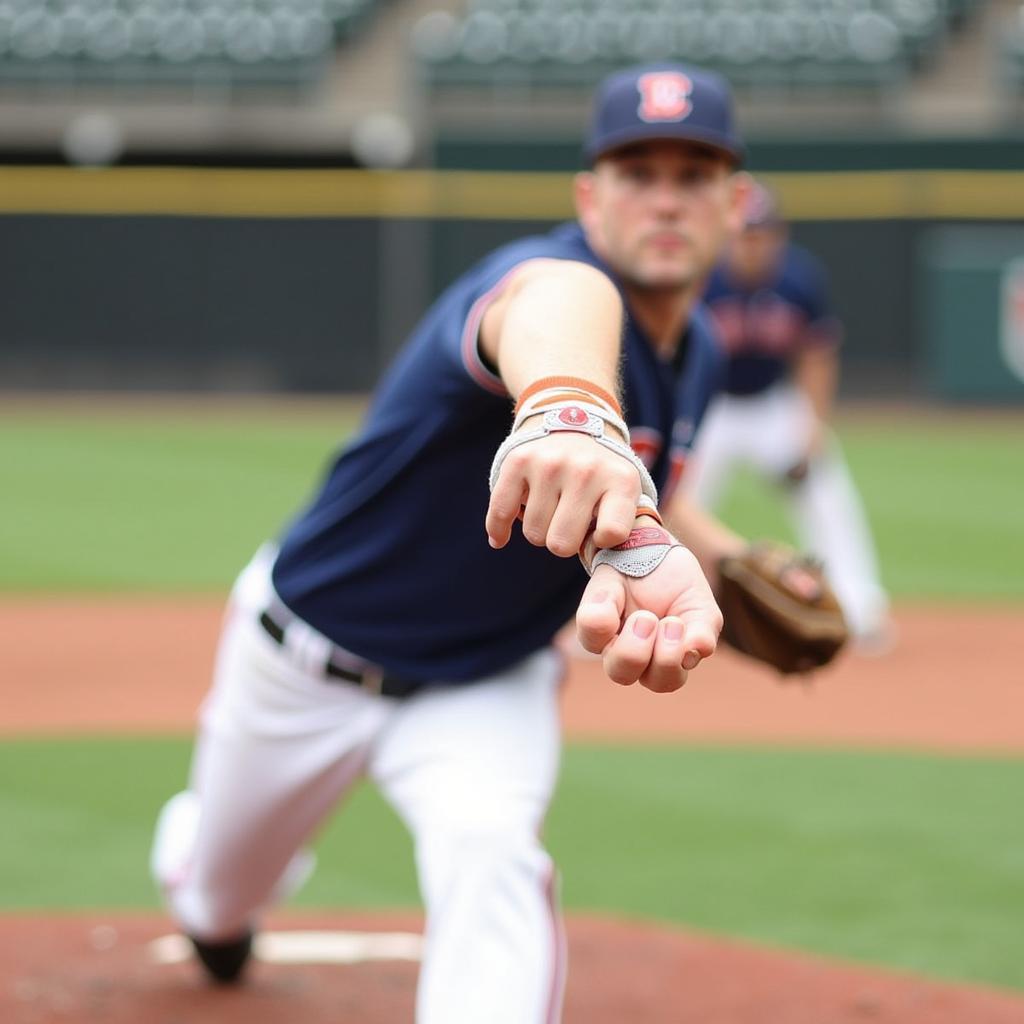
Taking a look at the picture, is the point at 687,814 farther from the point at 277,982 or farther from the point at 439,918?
the point at 439,918

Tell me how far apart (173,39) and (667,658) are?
A: 765 inches

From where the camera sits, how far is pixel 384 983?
374cm

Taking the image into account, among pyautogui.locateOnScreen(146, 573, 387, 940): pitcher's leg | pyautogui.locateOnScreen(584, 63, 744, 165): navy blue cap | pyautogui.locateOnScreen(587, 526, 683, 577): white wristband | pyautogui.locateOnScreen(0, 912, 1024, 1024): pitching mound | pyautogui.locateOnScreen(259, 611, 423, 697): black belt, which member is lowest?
pyautogui.locateOnScreen(0, 912, 1024, 1024): pitching mound

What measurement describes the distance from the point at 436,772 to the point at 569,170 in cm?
1534

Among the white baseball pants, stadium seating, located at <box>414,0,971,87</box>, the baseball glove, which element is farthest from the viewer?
stadium seating, located at <box>414,0,971,87</box>

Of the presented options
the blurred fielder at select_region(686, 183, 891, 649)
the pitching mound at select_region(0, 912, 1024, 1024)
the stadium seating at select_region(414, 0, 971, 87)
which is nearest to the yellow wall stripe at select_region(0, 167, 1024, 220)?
the stadium seating at select_region(414, 0, 971, 87)

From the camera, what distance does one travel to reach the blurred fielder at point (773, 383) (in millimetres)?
7789

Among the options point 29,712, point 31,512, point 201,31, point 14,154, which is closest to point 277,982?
point 29,712

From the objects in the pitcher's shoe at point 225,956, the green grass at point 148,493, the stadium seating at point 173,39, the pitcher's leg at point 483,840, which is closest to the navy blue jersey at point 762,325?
the green grass at point 148,493

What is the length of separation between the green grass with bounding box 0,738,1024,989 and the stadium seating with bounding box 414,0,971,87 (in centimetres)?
1422

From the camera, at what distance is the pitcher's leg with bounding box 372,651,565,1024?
2.62 metres

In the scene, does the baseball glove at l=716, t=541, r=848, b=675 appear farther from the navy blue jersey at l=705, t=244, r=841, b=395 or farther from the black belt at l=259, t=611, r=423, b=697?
the navy blue jersey at l=705, t=244, r=841, b=395

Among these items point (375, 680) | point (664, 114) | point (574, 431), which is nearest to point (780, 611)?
point (375, 680)

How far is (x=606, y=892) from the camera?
173 inches
